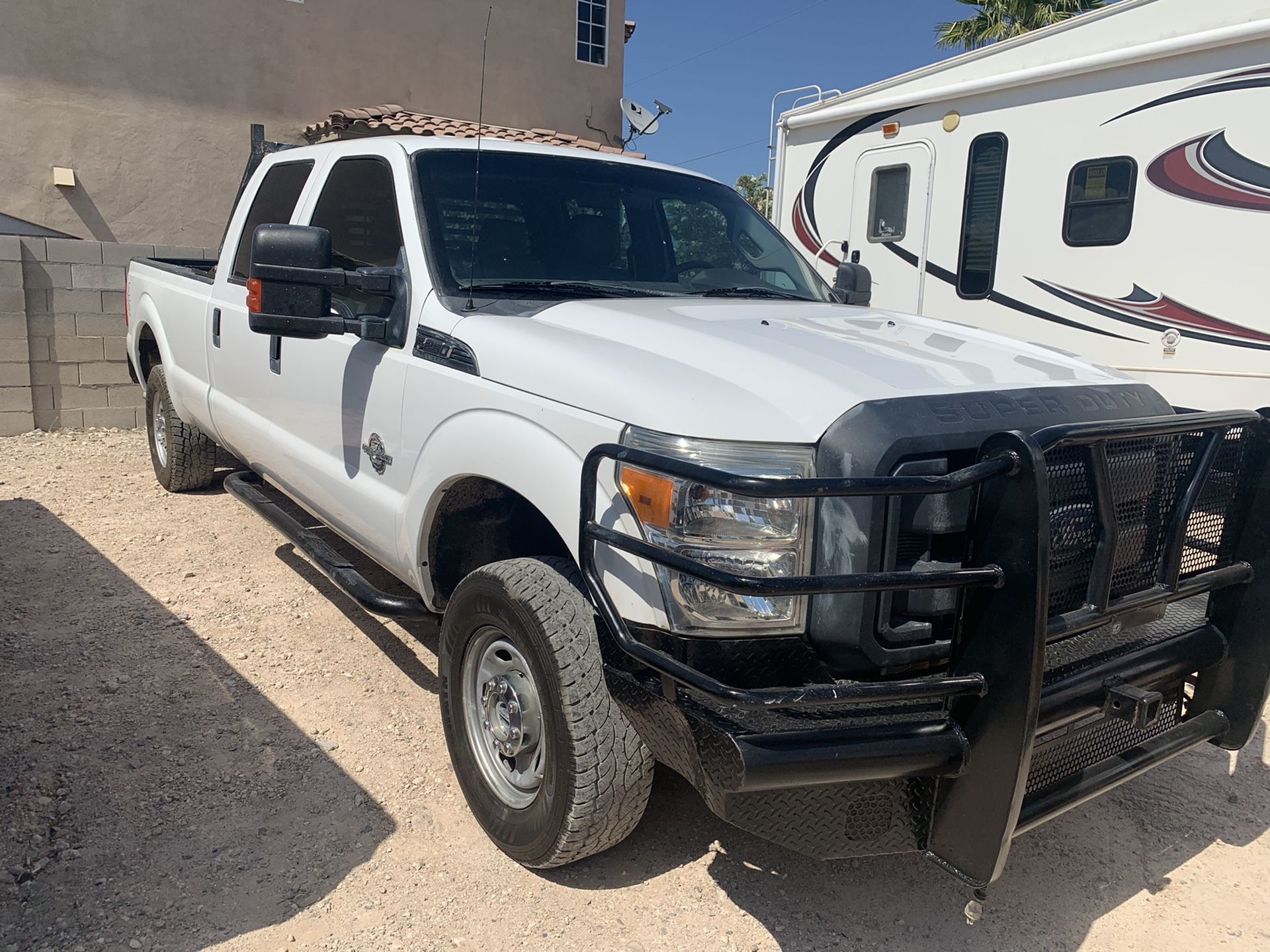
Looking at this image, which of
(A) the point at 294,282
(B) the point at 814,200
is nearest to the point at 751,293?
(A) the point at 294,282

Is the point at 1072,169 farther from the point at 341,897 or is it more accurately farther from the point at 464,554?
the point at 341,897

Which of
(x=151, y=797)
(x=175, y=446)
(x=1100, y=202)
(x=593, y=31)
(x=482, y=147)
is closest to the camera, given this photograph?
(x=151, y=797)

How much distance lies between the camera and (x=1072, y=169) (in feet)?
20.3

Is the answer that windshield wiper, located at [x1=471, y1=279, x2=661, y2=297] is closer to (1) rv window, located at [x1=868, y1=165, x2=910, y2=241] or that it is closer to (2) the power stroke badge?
(2) the power stroke badge

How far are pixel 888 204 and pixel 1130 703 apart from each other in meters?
5.60

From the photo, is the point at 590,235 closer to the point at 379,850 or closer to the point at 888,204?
the point at 379,850

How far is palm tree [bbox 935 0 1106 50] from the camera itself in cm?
2138

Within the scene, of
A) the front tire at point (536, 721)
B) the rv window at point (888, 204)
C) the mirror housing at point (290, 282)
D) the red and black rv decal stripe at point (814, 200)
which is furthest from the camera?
the red and black rv decal stripe at point (814, 200)

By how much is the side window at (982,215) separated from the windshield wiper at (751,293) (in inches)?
119

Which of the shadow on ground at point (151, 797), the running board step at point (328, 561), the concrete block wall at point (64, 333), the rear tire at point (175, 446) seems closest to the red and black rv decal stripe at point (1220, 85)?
the running board step at point (328, 561)

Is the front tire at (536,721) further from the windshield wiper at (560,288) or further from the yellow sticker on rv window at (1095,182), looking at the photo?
the yellow sticker on rv window at (1095,182)

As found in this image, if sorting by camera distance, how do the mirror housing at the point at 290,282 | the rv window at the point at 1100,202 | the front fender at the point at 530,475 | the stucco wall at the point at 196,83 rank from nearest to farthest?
the front fender at the point at 530,475 < the mirror housing at the point at 290,282 < the rv window at the point at 1100,202 < the stucco wall at the point at 196,83

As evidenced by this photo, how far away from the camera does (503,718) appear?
9.89 feet

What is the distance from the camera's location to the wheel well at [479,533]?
325 centimetres
